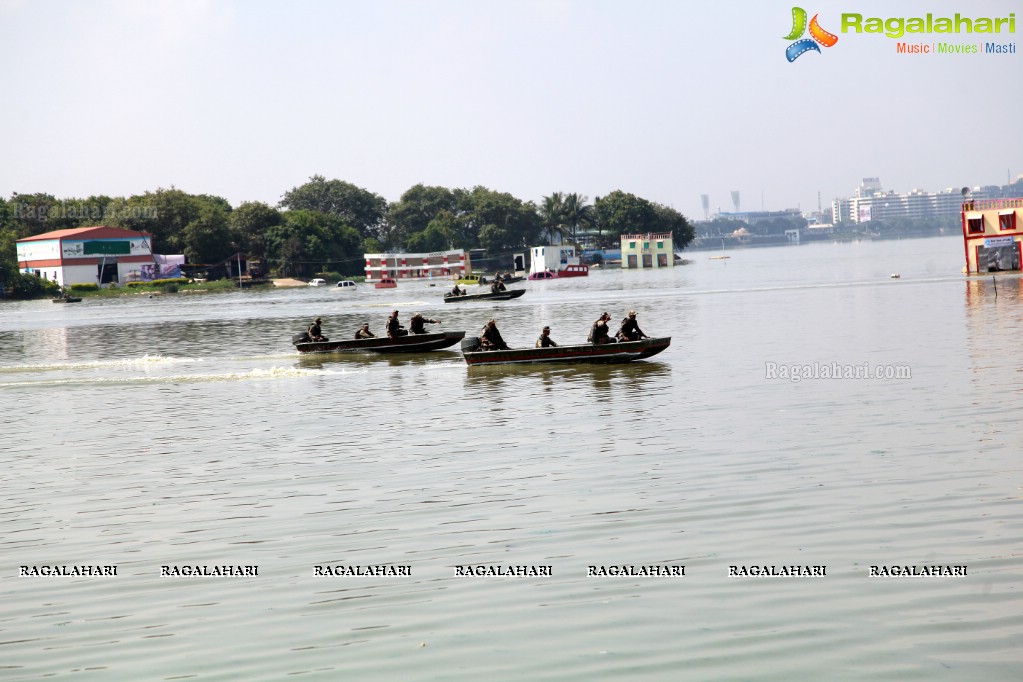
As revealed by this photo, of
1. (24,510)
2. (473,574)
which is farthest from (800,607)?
(24,510)

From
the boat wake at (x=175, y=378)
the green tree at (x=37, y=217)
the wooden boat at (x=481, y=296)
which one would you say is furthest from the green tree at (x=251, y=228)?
the boat wake at (x=175, y=378)

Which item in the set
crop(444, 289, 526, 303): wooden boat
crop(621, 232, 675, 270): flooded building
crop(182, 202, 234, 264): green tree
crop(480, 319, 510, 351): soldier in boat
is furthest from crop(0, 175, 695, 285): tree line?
crop(480, 319, 510, 351): soldier in boat

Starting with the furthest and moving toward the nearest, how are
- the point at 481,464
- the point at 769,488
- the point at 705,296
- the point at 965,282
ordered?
the point at 705,296
the point at 965,282
the point at 481,464
the point at 769,488

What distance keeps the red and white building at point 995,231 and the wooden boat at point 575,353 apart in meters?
48.4

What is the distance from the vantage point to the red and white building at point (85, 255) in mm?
129625

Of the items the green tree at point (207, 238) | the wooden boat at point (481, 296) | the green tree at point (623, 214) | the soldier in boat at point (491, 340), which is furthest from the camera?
the green tree at point (623, 214)

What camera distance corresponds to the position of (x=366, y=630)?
9539 mm

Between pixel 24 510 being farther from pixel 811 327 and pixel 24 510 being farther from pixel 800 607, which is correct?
pixel 811 327

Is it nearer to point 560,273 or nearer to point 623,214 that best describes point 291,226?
point 560,273

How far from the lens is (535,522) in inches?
509

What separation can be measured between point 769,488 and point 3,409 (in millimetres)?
22067

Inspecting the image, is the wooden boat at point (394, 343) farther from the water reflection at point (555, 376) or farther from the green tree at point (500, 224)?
the green tree at point (500, 224)

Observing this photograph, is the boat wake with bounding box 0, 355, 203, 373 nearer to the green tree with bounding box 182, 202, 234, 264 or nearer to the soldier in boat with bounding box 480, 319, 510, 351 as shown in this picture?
the soldier in boat with bounding box 480, 319, 510, 351
